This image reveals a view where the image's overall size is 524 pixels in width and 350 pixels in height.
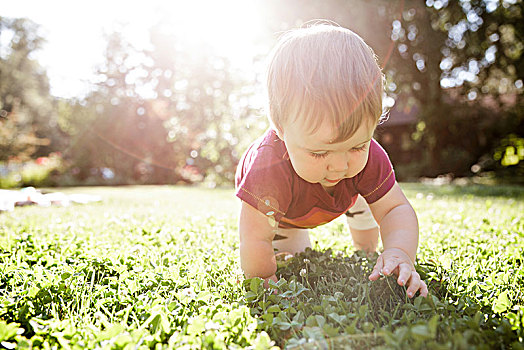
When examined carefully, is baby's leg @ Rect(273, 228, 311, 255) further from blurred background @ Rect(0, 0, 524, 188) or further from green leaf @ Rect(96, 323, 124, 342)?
blurred background @ Rect(0, 0, 524, 188)

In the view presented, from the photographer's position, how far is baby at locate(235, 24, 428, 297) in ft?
5.51

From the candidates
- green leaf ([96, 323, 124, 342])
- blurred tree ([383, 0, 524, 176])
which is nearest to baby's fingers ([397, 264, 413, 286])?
green leaf ([96, 323, 124, 342])

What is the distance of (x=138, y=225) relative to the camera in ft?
11.9

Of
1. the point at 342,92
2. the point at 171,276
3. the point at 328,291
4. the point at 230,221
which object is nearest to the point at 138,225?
the point at 230,221

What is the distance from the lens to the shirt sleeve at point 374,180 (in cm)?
227

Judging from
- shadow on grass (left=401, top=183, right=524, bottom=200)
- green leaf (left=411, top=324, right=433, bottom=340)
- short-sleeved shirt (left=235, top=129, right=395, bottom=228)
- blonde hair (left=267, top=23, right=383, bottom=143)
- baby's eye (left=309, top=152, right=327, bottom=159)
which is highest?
blonde hair (left=267, top=23, right=383, bottom=143)

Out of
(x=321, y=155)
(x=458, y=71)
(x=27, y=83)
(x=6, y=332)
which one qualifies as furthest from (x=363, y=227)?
(x=27, y=83)

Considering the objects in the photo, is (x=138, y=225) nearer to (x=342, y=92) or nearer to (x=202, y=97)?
(x=342, y=92)

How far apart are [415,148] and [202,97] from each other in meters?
13.9

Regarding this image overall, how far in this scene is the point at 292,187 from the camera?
219 cm

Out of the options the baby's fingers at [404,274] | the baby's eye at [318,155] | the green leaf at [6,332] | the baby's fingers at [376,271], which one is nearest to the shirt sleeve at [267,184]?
the baby's eye at [318,155]

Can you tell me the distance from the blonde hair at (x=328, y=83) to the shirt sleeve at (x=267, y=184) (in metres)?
0.31

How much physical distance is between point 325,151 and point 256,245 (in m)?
0.61

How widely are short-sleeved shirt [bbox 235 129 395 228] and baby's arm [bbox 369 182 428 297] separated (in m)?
0.07
